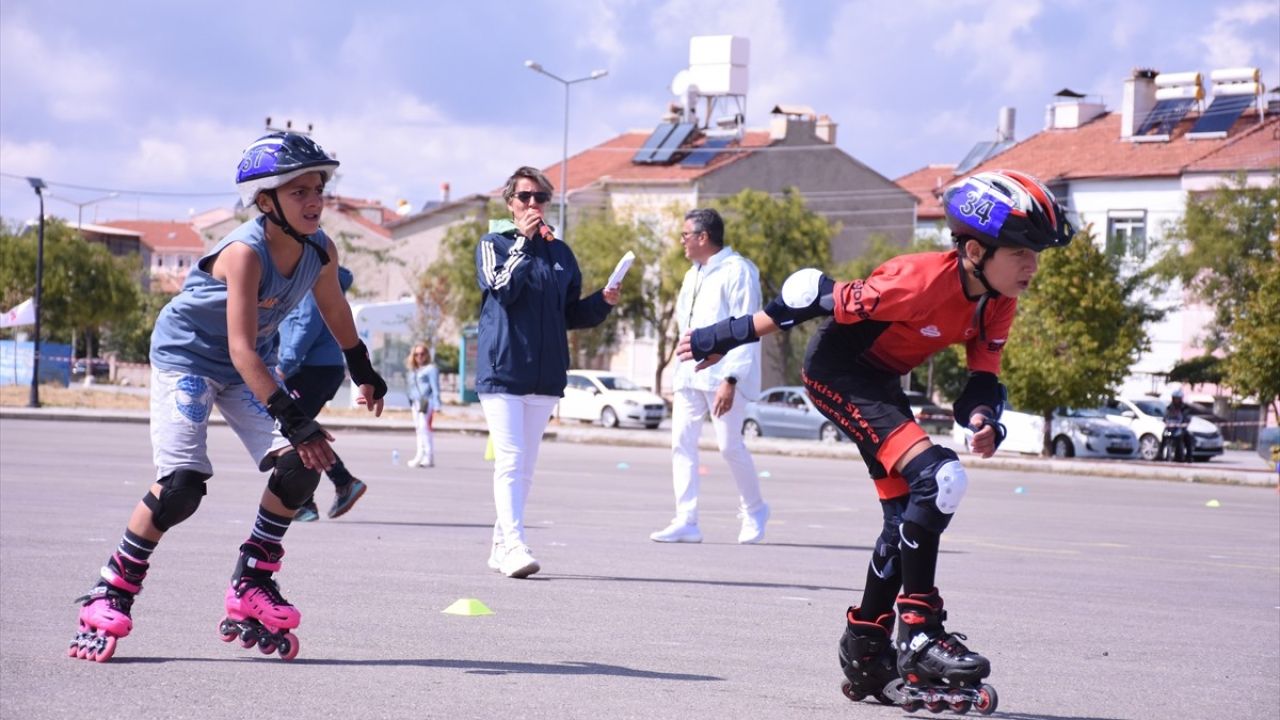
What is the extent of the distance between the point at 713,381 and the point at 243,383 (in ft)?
17.3

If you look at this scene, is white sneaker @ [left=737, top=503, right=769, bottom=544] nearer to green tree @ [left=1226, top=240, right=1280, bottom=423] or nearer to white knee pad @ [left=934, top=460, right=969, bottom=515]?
white knee pad @ [left=934, top=460, right=969, bottom=515]

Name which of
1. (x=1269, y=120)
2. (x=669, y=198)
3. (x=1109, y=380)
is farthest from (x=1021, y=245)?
(x=669, y=198)

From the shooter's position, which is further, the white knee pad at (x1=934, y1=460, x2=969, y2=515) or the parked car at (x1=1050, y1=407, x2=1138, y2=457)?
the parked car at (x1=1050, y1=407, x2=1138, y2=457)

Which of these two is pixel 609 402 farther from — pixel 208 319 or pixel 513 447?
pixel 208 319

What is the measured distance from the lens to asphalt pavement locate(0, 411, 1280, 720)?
5.21 metres

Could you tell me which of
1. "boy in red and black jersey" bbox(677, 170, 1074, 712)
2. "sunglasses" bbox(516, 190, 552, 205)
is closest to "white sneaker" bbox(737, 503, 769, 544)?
"sunglasses" bbox(516, 190, 552, 205)

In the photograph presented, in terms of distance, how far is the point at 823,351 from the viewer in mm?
5582

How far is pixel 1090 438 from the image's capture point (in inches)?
1421

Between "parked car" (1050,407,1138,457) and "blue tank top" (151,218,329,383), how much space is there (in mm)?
31966

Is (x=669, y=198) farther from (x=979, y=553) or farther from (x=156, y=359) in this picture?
(x=156, y=359)

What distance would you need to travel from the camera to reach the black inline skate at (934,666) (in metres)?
4.84

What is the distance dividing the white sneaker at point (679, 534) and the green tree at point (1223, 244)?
39.6 metres

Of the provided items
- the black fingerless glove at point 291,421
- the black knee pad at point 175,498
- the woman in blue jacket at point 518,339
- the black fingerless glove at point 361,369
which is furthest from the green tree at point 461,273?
the black fingerless glove at point 291,421

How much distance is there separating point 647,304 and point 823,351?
51.4m
